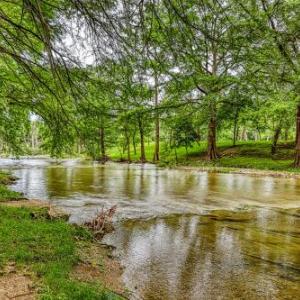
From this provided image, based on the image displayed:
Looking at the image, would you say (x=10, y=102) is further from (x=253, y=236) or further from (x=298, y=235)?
(x=298, y=235)

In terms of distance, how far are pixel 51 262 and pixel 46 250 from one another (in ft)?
2.08

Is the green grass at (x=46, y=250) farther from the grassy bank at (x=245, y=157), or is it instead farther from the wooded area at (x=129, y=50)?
the grassy bank at (x=245, y=157)

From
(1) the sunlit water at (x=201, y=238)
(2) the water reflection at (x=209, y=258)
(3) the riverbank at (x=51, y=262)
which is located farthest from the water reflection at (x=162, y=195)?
(3) the riverbank at (x=51, y=262)

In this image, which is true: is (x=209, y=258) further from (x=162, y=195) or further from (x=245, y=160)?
(x=245, y=160)

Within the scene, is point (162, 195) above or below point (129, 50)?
below

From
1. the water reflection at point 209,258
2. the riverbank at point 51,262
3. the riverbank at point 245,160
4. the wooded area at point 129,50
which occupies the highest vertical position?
the wooded area at point 129,50

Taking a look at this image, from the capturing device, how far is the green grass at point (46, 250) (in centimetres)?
466

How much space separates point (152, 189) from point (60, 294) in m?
13.1

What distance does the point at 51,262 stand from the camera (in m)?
5.64

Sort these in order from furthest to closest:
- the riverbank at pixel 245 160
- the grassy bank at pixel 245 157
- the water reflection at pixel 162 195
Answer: the grassy bank at pixel 245 157, the riverbank at pixel 245 160, the water reflection at pixel 162 195

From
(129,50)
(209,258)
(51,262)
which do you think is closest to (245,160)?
(209,258)

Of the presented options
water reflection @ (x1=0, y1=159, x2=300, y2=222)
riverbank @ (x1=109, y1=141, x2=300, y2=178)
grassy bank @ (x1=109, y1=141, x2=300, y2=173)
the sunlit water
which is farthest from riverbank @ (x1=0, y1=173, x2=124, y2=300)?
grassy bank @ (x1=109, y1=141, x2=300, y2=173)

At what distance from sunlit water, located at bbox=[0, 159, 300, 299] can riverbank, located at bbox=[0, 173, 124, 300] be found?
19.0 inches

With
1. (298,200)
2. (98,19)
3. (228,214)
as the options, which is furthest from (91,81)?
(298,200)
